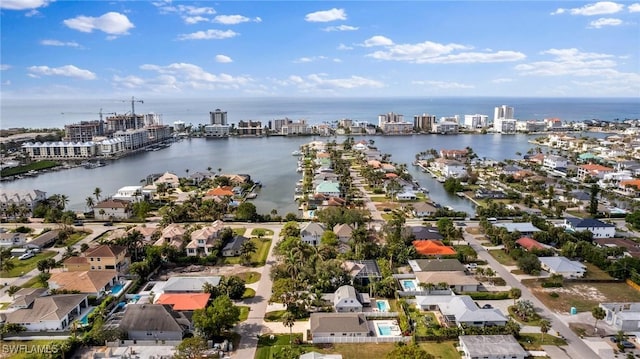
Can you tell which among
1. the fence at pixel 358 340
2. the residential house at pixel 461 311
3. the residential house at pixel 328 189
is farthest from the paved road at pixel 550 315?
the residential house at pixel 328 189

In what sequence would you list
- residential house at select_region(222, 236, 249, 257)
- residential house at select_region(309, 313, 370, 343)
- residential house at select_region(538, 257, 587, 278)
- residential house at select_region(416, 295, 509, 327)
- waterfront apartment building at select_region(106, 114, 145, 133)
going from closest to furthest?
residential house at select_region(309, 313, 370, 343) < residential house at select_region(416, 295, 509, 327) < residential house at select_region(538, 257, 587, 278) < residential house at select_region(222, 236, 249, 257) < waterfront apartment building at select_region(106, 114, 145, 133)

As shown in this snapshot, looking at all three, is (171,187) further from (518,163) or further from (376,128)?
(376,128)

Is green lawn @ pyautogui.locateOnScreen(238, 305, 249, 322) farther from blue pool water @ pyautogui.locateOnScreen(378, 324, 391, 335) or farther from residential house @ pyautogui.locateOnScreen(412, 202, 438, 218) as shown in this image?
residential house @ pyautogui.locateOnScreen(412, 202, 438, 218)

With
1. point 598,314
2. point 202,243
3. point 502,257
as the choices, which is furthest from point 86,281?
point 598,314

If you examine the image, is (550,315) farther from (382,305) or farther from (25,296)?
(25,296)

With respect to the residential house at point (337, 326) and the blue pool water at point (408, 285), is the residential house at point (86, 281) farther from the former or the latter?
the blue pool water at point (408, 285)

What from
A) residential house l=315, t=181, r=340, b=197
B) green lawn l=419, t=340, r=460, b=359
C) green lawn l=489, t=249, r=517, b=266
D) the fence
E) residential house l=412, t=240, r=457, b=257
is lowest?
green lawn l=419, t=340, r=460, b=359

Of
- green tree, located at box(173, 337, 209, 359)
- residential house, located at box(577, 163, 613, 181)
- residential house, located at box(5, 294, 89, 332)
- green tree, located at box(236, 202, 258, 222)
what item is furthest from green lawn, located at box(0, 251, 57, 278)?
residential house, located at box(577, 163, 613, 181)
